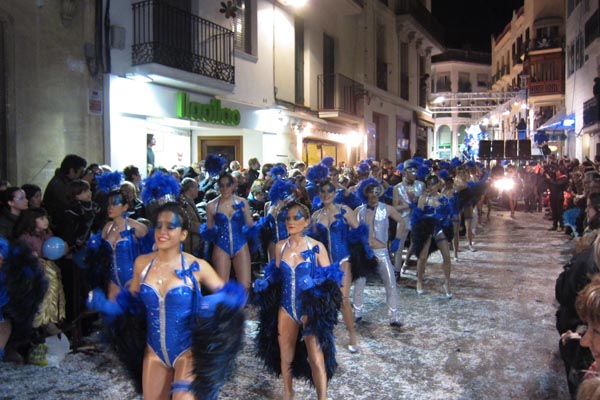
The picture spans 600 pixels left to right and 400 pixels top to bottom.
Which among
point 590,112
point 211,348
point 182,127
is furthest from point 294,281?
point 590,112

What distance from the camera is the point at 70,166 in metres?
7.71

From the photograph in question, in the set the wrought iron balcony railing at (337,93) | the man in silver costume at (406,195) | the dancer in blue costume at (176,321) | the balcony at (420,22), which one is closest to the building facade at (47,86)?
the man in silver costume at (406,195)

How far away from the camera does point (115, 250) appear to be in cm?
555

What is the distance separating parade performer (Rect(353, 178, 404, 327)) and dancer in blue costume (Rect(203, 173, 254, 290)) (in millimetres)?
1430

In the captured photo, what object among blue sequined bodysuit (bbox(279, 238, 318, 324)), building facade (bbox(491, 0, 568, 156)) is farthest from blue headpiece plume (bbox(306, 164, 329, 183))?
building facade (bbox(491, 0, 568, 156))

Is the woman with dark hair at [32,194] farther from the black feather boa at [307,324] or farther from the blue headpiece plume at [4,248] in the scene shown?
the black feather boa at [307,324]

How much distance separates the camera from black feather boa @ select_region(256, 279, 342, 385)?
4500mm

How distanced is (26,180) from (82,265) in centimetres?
461

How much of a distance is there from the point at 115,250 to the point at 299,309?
6.84 ft

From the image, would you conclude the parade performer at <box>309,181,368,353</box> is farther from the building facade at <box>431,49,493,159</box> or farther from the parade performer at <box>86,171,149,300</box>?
the building facade at <box>431,49,493,159</box>

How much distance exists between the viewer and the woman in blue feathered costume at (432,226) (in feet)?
28.0

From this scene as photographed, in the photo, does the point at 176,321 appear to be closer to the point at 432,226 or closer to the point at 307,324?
the point at 307,324

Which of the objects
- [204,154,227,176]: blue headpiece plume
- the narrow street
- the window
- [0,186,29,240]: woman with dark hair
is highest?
the window

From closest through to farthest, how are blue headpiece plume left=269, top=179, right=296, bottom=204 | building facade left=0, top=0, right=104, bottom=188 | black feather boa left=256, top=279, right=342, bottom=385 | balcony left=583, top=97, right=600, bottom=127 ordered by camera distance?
black feather boa left=256, top=279, right=342, bottom=385 < blue headpiece plume left=269, top=179, right=296, bottom=204 < building facade left=0, top=0, right=104, bottom=188 < balcony left=583, top=97, right=600, bottom=127
